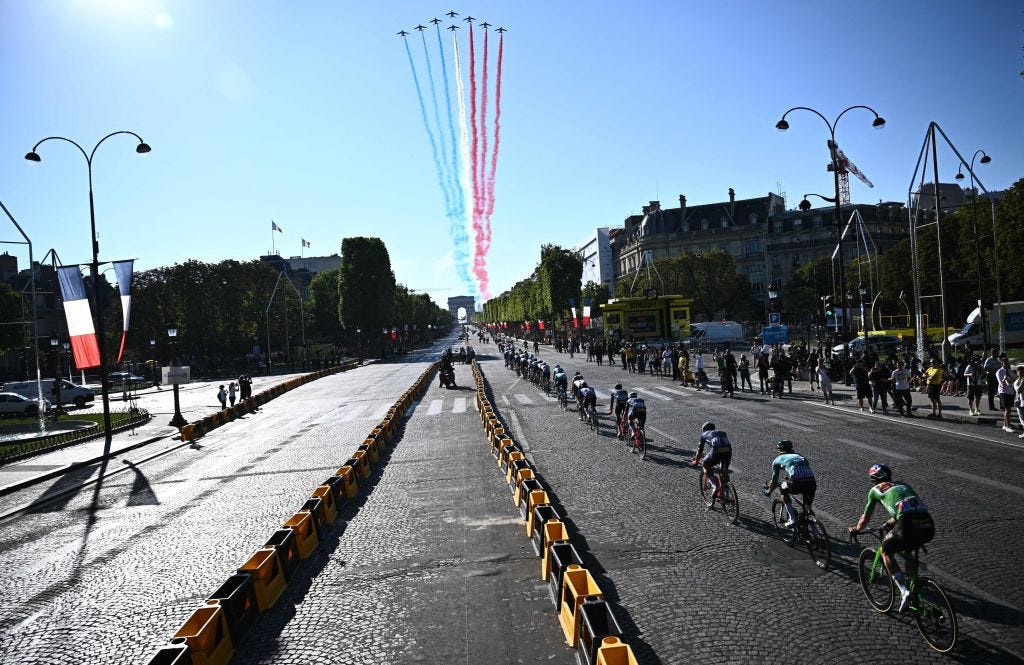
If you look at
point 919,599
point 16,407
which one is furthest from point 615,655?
point 16,407

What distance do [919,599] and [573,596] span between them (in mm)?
3219

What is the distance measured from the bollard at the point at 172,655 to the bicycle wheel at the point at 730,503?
7.61 metres

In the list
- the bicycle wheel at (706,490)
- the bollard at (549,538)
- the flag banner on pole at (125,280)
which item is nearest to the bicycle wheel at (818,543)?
the bicycle wheel at (706,490)

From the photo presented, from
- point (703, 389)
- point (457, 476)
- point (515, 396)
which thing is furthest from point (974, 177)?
point (457, 476)

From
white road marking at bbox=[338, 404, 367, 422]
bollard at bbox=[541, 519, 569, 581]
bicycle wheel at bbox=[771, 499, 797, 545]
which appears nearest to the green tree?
white road marking at bbox=[338, 404, 367, 422]

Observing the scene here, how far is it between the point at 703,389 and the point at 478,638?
1026 inches


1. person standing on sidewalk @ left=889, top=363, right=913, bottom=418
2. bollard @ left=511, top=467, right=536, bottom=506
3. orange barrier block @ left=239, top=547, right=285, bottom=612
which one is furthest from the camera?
person standing on sidewalk @ left=889, top=363, right=913, bottom=418

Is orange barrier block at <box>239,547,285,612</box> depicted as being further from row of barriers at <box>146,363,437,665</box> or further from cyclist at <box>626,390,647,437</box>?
cyclist at <box>626,390,647,437</box>

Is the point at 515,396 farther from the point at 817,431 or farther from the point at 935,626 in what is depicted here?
the point at 935,626

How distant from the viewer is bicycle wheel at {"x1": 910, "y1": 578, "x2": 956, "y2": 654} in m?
6.03

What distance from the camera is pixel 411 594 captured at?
26.7 feet

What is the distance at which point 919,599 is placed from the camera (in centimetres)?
637

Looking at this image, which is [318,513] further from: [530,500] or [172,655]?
[172,655]

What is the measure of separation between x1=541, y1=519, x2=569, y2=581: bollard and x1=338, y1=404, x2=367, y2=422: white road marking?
62.5 ft
